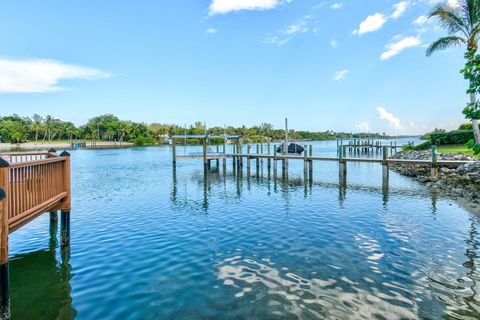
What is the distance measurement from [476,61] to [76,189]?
951 inches

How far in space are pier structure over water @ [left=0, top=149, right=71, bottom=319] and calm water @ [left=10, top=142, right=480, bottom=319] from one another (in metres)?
0.97

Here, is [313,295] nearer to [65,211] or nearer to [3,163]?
[3,163]

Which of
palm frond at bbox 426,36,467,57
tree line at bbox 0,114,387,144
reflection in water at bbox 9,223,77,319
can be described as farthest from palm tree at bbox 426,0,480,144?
tree line at bbox 0,114,387,144

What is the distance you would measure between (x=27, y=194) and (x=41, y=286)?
2.30m

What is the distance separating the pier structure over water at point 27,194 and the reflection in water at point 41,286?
56 centimetres

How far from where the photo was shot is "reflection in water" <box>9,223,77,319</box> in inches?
230

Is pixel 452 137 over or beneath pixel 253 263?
over

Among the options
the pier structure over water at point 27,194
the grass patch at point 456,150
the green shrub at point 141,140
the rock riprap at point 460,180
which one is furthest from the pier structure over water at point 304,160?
the green shrub at point 141,140

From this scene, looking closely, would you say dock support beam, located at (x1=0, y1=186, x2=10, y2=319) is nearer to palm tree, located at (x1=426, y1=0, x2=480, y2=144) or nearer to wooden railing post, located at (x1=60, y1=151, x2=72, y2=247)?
wooden railing post, located at (x1=60, y1=151, x2=72, y2=247)

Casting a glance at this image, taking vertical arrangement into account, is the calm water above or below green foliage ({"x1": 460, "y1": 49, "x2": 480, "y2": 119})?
below

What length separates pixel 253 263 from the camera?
8.10m

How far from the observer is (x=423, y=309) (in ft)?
18.7

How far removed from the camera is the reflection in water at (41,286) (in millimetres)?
5836

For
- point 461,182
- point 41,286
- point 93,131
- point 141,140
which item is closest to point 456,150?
point 461,182
